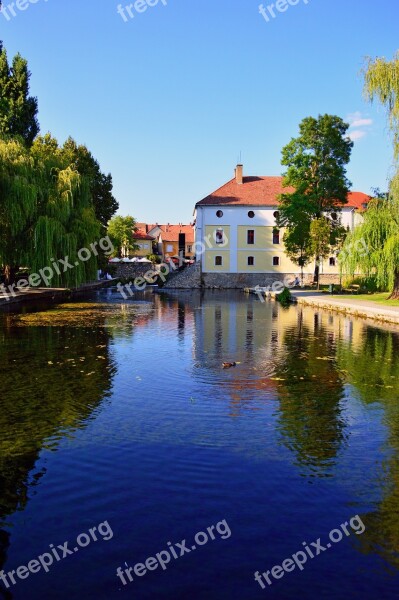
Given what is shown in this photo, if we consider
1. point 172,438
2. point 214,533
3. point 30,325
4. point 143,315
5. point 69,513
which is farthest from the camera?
point 143,315

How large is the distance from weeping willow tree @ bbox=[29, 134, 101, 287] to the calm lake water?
59.5ft

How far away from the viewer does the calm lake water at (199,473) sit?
4.21 m

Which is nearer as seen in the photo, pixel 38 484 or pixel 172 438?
pixel 38 484

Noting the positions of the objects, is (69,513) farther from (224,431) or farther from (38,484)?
(224,431)

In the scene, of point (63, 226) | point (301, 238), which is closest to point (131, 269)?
point (301, 238)

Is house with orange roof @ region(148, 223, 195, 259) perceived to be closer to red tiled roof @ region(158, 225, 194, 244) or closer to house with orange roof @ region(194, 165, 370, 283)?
red tiled roof @ region(158, 225, 194, 244)

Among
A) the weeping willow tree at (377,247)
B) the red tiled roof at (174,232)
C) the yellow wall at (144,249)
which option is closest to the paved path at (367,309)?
the weeping willow tree at (377,247)

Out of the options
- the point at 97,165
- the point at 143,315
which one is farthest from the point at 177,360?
the point at 97,165

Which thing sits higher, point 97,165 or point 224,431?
Answer: point 97,165

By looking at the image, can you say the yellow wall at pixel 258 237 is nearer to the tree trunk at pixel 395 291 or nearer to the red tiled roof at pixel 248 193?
the red tiled roof at pixel 248 193

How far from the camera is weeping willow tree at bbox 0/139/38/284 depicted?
28172 mm

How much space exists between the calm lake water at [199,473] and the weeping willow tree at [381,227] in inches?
676

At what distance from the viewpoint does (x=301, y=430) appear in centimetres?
757

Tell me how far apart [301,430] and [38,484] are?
12.0 feet
